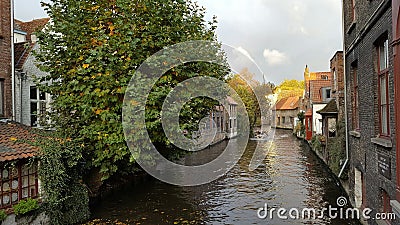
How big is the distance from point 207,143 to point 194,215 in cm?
2158

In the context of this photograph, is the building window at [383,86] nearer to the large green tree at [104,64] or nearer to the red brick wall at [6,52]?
the large green tree at [104,64]

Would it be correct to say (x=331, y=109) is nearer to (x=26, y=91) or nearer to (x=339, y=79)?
(x=339, y=79)

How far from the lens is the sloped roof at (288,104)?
6264 cm

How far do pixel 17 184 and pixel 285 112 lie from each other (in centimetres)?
6139

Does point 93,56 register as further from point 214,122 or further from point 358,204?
point 214,122

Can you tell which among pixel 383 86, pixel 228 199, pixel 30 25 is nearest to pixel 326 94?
pixel 228 199

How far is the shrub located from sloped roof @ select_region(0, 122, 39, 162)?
1.15 m

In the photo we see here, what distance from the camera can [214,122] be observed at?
3919 cm

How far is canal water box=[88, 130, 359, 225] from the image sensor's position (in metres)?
11.4

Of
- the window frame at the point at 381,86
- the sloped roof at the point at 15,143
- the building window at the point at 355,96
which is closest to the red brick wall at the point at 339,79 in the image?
the building window at the point at 355,96

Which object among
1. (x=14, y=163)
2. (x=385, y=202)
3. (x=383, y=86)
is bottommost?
(x=385, y=202)

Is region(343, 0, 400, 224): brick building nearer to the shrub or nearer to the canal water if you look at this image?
the canal water

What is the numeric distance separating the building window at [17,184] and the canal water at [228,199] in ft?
7.20

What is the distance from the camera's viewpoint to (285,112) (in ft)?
221
